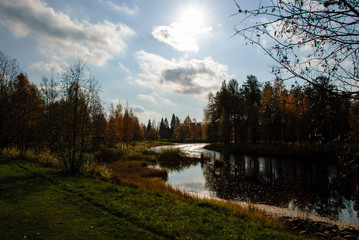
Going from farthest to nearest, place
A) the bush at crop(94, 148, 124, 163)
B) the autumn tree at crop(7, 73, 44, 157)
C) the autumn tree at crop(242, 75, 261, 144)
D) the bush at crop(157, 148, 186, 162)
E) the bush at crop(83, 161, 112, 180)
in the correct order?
the autumn tree at crop(242, 75, 261, 144) → the bush at crop(157, 148, 186, 162) → the bush at crop(94, 148, 124, 163) → the autumn tree at crop(7, 73, 44, 157) → the bush at crop(83, 161, 112, 180)

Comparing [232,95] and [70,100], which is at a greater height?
[232,95]

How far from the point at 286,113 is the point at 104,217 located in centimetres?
3816

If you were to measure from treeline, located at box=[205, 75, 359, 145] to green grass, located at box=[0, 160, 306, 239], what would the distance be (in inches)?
162

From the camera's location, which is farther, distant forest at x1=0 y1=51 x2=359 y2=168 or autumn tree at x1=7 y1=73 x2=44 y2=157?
autumn tree at x1=7 y1=73 x2=44 y2=157

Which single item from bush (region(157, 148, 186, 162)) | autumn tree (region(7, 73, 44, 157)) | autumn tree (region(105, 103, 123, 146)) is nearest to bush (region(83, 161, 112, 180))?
autumn tree (region(7, 73, 44, 157))

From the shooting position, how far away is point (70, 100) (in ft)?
46.6

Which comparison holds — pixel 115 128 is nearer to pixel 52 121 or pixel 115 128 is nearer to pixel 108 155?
pixel 108 155

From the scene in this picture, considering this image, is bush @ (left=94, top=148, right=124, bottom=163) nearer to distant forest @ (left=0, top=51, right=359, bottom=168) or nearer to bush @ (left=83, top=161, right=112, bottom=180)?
distant forest @ (left=0, top=51, right=359, bottom=168)

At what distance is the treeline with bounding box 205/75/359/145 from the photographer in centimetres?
369

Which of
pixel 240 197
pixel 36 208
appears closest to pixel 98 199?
pixel 36 208

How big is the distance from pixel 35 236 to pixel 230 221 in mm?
6315

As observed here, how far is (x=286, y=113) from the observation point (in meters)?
37.1

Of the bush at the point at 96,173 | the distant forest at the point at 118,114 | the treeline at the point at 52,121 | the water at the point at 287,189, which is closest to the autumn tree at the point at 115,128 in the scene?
the distant forest at the point at 118,114

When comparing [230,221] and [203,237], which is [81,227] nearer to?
[203,237]
